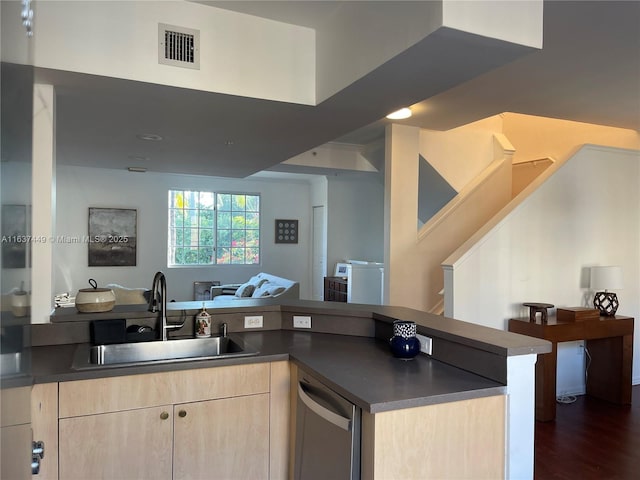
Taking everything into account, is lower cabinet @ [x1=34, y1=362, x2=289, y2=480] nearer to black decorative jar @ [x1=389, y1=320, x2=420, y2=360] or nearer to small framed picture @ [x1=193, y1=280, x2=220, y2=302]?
black decorative jar @ [x1=389, y1=320, x2=420, y2=360]

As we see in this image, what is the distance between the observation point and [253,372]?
2.05 metres

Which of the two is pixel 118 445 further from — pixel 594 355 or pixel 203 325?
pixel 594 355

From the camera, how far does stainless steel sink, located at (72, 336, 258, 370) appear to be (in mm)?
2229

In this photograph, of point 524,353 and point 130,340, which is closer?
point 524,353

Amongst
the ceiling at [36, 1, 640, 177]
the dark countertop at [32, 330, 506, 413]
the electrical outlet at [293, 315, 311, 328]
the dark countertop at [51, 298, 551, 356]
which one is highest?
the ceiling at [36, 1, 640, 177]

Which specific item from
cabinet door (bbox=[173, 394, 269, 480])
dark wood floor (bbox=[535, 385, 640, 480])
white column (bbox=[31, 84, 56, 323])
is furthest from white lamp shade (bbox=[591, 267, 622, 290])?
white column (bbox=[31, 84, 56, 323])

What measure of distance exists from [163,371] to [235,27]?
1677 mm

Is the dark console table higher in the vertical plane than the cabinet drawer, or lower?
lower

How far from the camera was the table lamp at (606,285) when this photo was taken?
407 cm

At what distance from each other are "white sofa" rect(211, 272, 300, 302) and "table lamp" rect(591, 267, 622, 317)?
11.3ft

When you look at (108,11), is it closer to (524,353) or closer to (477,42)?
(477,42)

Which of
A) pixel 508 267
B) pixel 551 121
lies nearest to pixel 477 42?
pixel 508 267

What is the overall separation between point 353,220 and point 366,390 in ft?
22.2

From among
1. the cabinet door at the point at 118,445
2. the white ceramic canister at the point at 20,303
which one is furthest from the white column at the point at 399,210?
the white ceramic canister at the point at 20,303
